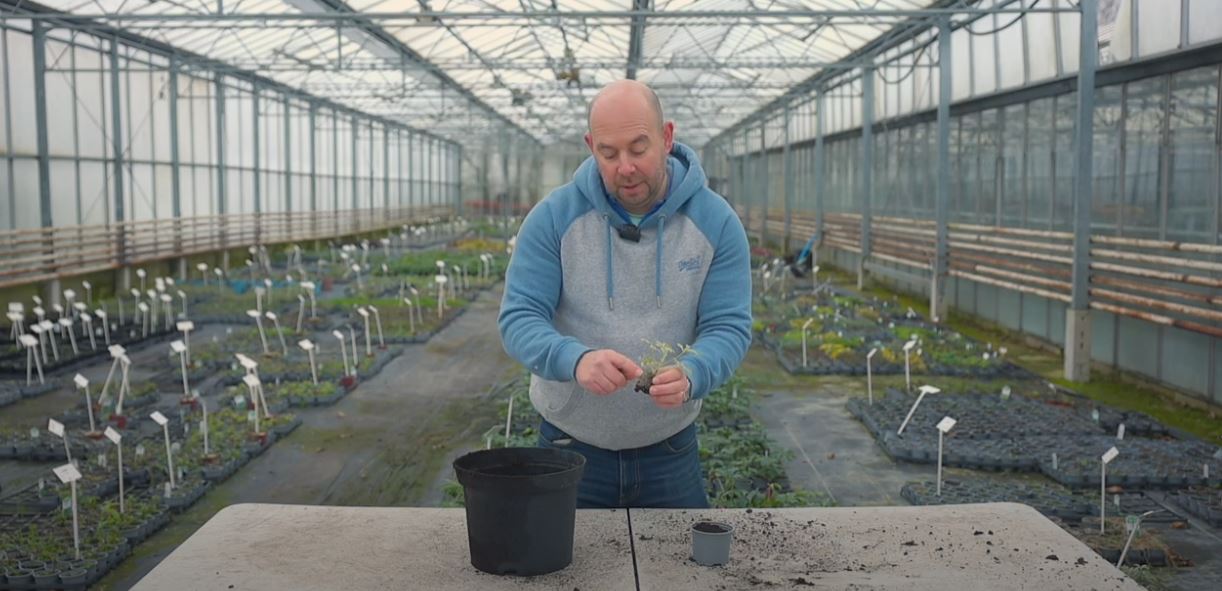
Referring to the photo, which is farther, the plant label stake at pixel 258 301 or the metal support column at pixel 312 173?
the metal support column at pixel 312 173

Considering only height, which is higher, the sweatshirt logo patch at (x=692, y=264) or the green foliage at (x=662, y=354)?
the sweatshirt logo patch at (x=692, y=264)

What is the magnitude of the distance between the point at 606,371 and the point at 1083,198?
8.81 metres

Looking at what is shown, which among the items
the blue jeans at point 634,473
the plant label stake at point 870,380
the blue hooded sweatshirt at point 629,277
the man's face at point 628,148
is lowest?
the plant label stake at point 870,380

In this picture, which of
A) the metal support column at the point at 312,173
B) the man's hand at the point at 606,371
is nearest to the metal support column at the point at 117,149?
the metal support column at the point at 312,173

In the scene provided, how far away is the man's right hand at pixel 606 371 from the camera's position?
2.34 metres

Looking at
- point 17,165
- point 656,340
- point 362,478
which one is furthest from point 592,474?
point 17,165

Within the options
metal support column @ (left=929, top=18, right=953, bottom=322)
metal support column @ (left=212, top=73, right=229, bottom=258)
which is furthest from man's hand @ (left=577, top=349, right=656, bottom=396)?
metal support column @ (left=212, top=73, right=229, bottom=258)

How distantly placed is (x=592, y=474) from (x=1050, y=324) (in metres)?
10.5

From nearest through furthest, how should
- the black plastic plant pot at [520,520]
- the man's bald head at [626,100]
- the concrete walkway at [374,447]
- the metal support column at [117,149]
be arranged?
1. the black plastic plant pot at [520,520]
2. the man's bald head at [626,100]
3. the concrete walkway at [374,447]
4. the metal support column at [117,149]

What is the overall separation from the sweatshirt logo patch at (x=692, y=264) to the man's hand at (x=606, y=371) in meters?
0.37

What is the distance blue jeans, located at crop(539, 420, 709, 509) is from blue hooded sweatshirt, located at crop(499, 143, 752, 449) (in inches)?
4.4

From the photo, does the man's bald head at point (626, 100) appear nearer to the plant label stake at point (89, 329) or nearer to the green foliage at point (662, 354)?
the green foliage at point (662, 354)

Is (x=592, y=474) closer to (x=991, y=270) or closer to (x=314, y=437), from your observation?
(x=314, y=437)

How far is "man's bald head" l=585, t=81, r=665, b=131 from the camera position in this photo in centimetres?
246
